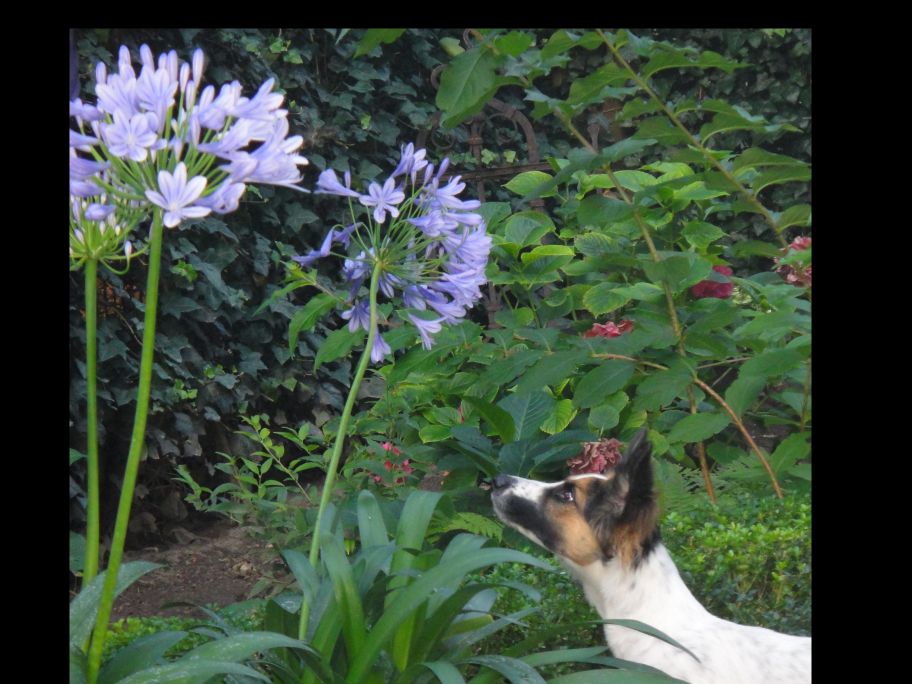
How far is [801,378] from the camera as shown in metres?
2.84

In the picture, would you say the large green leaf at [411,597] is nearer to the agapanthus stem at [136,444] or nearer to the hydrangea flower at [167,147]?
the agapanthus stem at [136,444]

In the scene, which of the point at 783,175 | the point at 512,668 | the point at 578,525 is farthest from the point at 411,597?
the point at 783,175

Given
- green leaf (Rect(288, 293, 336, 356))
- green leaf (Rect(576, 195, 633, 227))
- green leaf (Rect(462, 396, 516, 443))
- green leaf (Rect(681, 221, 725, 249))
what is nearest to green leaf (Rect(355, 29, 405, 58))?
green leaf (Rect(288, 293, 336, 356))

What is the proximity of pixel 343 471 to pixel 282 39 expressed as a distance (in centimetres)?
136

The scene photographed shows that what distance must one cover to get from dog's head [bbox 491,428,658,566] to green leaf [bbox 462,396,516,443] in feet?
1.66

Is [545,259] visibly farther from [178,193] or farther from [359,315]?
[178,193]

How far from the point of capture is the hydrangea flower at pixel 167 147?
1647 millimetres

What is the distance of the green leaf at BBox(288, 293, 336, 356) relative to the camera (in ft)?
8.68

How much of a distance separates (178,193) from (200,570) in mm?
1541
